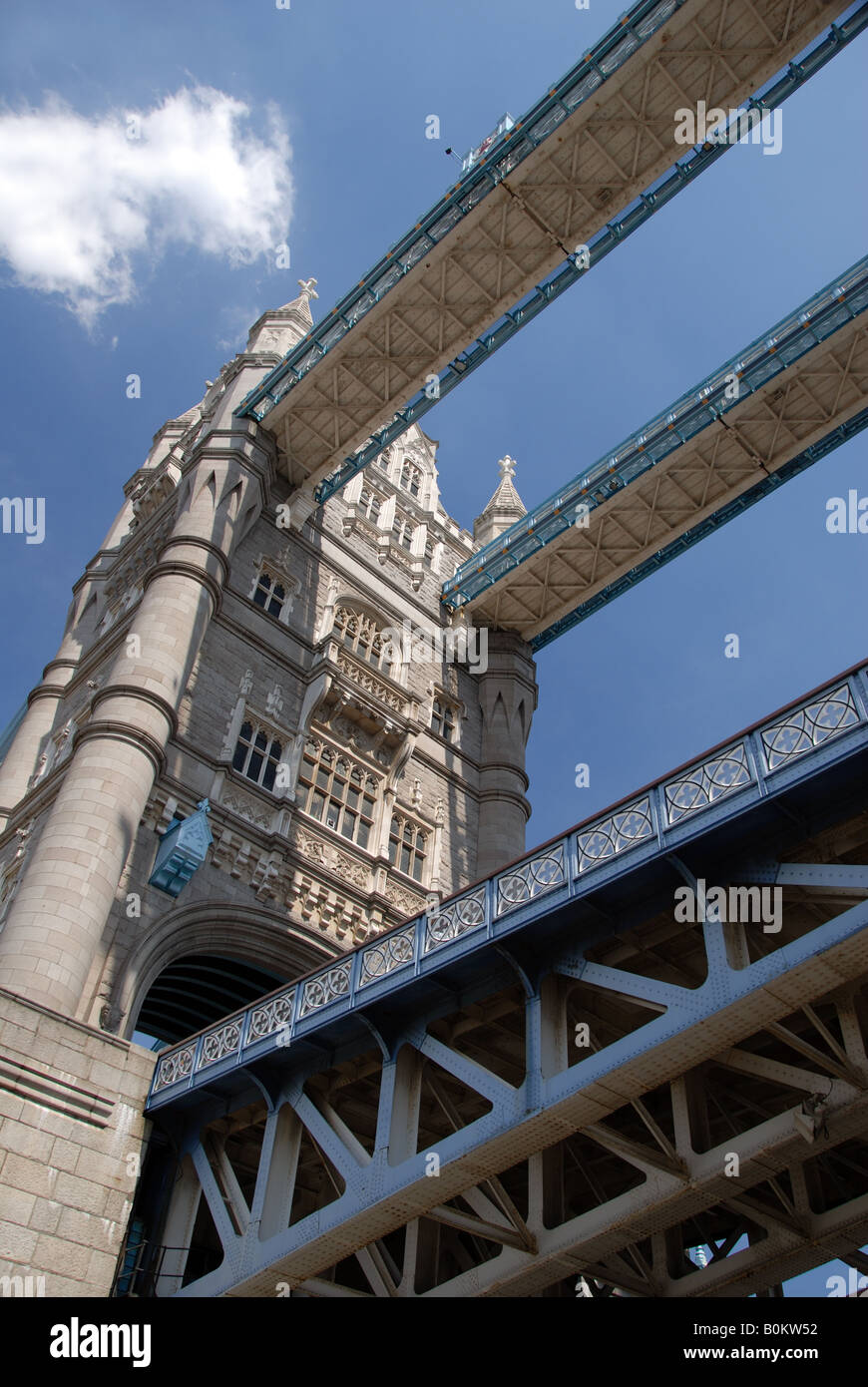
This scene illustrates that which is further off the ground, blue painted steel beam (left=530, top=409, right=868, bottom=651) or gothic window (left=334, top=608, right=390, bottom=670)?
blue painted steel beam (left=530, top=409, right=868, bottom=651)

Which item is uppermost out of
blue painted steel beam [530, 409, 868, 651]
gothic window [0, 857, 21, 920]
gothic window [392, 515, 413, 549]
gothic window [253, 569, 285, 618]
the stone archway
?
gothic window [392, 515, 413, 549]

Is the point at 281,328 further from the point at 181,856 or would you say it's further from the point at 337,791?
the point at 181,856

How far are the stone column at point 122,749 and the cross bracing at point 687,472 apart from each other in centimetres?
910

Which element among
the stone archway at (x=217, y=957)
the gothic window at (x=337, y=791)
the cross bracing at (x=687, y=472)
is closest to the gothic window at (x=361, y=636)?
the cross bracing at (x=687, y=472)

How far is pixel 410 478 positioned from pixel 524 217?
51.2 ft

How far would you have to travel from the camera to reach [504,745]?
35.3 metres

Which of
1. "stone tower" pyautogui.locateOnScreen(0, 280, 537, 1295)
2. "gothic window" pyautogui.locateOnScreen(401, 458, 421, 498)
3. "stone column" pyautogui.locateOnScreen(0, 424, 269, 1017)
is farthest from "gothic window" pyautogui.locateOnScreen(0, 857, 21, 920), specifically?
"gothic window" pyautogui.locateOnScreen(401, 458, 421, 498)

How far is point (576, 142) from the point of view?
27453mm

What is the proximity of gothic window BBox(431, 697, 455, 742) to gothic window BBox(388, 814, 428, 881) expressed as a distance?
170 inches

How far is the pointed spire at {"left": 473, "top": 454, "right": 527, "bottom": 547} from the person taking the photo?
43.0 m

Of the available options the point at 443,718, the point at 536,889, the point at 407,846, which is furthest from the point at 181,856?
the point at 443,718

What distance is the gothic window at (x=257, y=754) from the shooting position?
86.9 feet

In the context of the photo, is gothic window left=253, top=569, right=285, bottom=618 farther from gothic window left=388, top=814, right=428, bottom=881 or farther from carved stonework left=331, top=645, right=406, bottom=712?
gothic window left=388, top=814, right=428, bottom=881

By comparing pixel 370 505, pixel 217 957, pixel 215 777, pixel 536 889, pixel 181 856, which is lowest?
pixel 536 889
